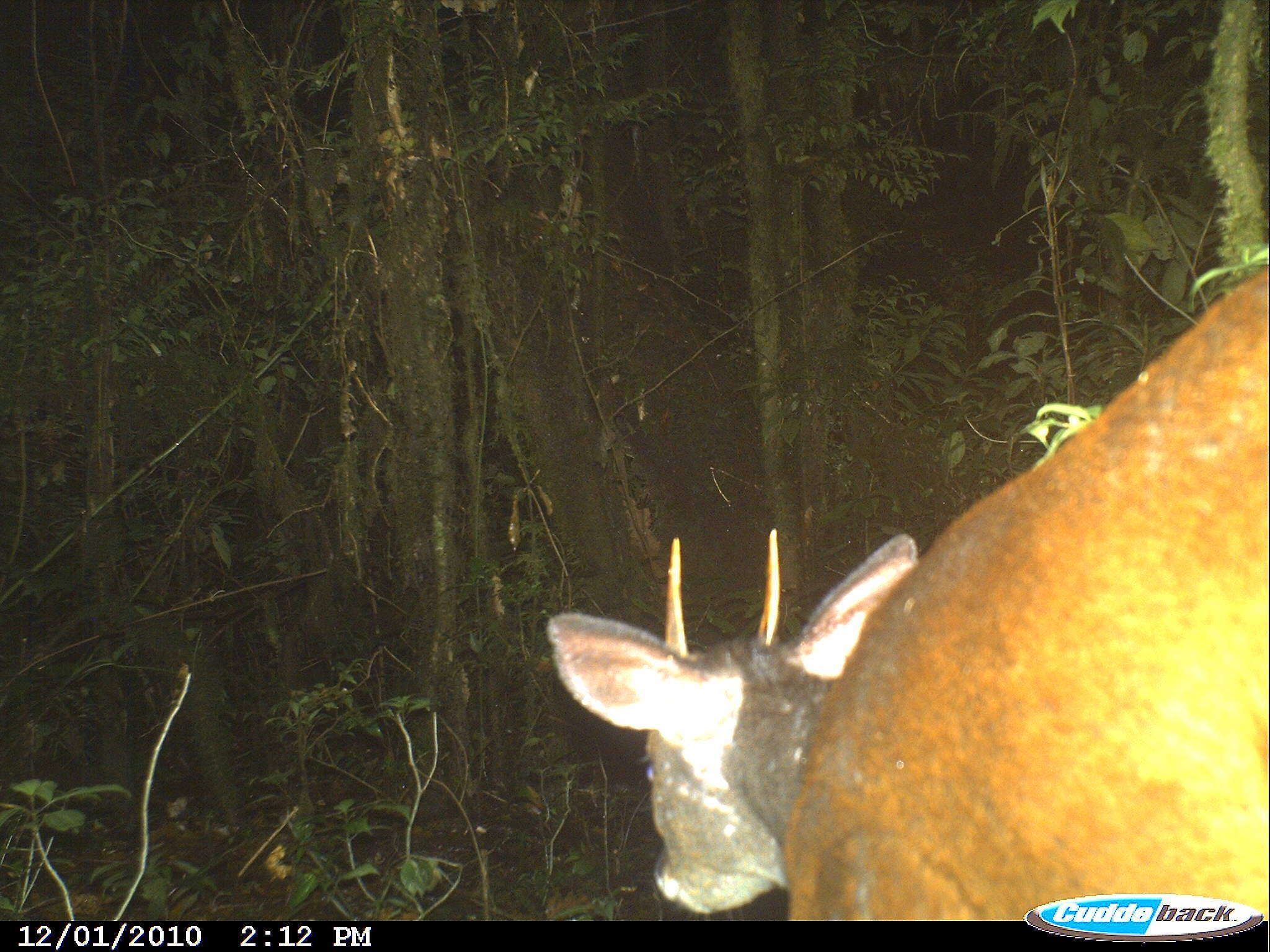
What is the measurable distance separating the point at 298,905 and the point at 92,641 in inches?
85.1

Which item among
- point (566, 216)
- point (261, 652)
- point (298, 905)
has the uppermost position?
point (566, 216)

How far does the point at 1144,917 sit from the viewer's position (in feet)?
3.81

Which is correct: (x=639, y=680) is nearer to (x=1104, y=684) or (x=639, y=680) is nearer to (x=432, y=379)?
(x=1104, y=684)

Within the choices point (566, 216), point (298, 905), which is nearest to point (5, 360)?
point (566, 216)

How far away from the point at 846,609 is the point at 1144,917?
0.95 m

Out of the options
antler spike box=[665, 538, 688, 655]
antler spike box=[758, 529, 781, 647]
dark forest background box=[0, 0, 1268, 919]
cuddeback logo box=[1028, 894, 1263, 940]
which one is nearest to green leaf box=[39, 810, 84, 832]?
dark forest background box=[0, 0, 1268, 919]

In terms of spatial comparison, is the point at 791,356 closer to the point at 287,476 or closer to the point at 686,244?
the point at 686,244

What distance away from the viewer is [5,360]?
5.25 meters

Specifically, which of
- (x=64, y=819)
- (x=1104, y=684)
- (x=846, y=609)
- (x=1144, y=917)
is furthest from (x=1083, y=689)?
(x=64, y=819)

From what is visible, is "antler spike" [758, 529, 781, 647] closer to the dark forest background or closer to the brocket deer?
the brocket deer

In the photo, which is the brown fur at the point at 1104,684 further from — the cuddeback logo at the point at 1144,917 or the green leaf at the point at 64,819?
the green leaf at the point at 64,819

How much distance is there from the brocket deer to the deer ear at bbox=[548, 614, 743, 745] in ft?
1.55

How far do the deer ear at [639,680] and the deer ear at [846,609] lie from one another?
0.19 metres

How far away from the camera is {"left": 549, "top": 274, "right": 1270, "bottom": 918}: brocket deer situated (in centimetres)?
112
